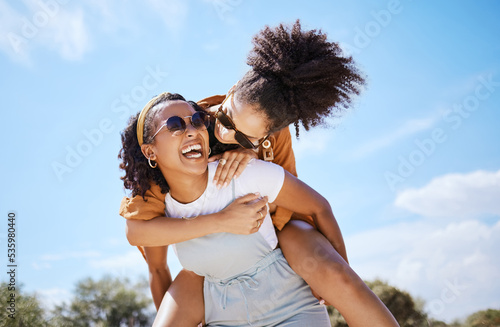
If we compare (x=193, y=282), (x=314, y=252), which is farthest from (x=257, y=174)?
(x=193, y=282)

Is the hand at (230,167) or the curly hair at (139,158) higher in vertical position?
the curly hair at (139,158)

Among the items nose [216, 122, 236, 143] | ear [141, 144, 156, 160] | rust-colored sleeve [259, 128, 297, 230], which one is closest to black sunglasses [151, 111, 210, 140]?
ear [141, 144, 156, 160]

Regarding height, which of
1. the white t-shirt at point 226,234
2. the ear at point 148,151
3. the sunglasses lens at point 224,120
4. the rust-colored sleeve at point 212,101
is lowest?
the white t-shirt at point 226,234

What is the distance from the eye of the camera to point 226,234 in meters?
3.17

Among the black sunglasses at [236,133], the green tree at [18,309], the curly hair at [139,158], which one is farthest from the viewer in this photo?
the green tree at [18,309]

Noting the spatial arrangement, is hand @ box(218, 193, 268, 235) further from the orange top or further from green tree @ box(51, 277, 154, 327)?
green tree @ box(51, 277, 154, 327)

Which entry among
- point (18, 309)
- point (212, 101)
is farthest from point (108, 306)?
point (212, 101)

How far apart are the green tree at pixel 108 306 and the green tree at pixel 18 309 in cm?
53

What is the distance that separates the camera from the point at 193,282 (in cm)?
334

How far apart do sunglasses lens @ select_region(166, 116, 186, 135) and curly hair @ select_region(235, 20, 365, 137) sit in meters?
0.53

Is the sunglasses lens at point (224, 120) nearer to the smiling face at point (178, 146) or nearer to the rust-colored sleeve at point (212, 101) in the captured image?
the smiling face at point (178, 146)

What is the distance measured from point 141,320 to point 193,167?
6996 millimetres

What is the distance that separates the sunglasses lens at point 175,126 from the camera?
3.29 metres

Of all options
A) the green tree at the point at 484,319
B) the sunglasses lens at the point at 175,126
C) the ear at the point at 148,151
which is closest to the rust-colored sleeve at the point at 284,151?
the sunglasses lens at the point at 175,126
